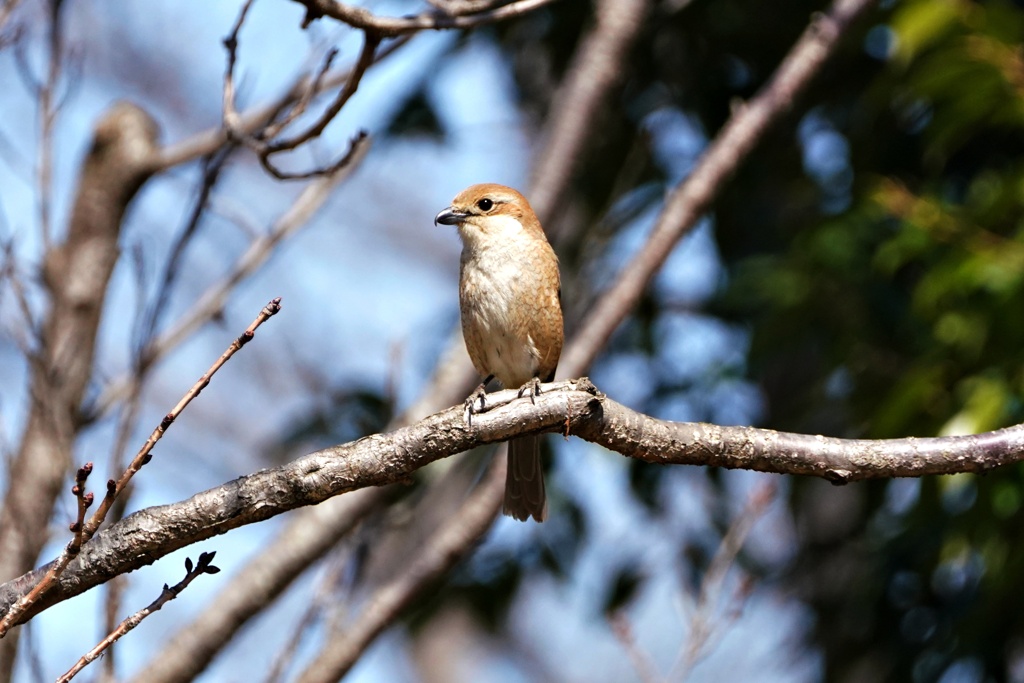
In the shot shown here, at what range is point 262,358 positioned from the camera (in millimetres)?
12719

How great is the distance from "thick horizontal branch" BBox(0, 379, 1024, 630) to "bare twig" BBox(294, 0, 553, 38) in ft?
3.63

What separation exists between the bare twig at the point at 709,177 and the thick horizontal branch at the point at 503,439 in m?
1.61

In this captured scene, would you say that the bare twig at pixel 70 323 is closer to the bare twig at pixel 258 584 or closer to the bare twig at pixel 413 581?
the bare twig at pixel 258 584

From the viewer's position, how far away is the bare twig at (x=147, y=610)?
2049mm

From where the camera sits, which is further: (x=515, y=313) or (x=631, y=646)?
(x=631, y=646)

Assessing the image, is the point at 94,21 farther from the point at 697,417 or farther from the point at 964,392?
the point at 964,392

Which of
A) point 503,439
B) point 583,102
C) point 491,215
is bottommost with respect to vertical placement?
point 503,439

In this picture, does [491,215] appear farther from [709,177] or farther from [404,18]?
[404,18]

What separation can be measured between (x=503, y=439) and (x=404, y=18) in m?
1.37

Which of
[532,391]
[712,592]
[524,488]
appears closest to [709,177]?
[524,488]

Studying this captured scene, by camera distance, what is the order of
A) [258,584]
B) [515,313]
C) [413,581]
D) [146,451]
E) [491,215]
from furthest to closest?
[491,215], [515,313], [413,581], [258,584], [146,451]

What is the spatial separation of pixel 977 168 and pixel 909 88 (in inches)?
51.7

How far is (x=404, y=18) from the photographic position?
3264mm

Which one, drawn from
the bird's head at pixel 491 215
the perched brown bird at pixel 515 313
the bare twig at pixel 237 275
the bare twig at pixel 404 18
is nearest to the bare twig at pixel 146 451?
the bare twig at pixel 404 18
